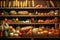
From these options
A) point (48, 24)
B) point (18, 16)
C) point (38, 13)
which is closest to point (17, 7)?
point (18, 16)

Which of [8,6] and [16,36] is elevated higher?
[8,6]

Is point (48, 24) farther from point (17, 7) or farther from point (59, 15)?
point (17, 7)

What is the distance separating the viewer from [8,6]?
5.44 m

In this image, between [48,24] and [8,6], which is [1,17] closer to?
[8,6]

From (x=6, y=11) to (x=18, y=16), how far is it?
45cm

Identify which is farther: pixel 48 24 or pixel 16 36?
pixel 48 24

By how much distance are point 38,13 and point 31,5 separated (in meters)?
0.32

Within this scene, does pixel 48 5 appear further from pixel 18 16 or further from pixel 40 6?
pixel 18 16

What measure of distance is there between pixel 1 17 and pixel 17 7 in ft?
1.97

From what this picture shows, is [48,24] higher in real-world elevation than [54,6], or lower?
lower

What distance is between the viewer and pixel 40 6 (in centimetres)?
545

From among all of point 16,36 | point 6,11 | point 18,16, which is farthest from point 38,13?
point 16,36

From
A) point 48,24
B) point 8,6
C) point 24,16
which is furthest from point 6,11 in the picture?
point 48,24

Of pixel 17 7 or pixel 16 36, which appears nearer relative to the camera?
pixel 16 36
